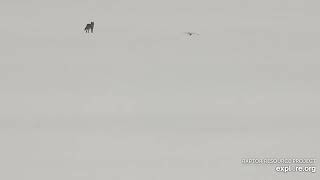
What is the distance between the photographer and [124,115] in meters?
1.68

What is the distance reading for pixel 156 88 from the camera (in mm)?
1736

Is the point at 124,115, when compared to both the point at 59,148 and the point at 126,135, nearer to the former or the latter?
the point at 126,135

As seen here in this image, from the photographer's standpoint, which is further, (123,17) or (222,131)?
(123,17)

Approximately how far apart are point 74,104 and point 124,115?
0.21 metres

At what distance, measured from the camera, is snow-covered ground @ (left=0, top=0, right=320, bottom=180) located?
5.38 feet

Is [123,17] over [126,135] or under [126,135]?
over

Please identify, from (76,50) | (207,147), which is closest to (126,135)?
(207,147)

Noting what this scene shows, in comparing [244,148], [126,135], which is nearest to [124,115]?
[126,135]

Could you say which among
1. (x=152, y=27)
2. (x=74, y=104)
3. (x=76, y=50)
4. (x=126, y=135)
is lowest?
(x=126, y=135)

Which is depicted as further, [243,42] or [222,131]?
[243,42]

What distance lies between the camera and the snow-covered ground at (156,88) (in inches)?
64.6

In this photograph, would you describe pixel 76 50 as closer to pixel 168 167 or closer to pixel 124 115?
pixel 124 115

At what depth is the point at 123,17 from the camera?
1866 millimetres

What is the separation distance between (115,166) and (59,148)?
0.23m
